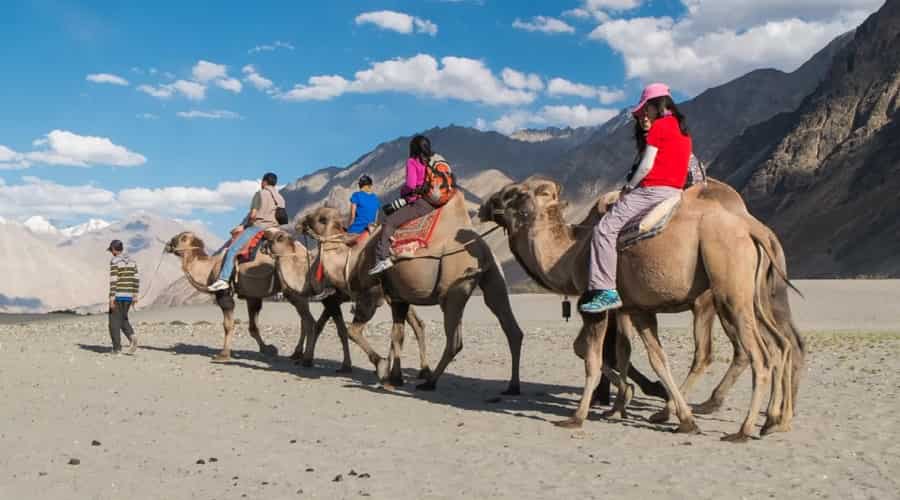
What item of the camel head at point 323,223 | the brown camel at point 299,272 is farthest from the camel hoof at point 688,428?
the camel head at point 323,223

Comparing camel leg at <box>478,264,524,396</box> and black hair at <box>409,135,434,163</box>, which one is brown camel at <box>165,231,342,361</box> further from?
black hair at <box>409,135,434,163</box>

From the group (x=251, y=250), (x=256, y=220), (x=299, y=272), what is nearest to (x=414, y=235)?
(x=299, y=272)

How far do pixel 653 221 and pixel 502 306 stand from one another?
3573 millimetres

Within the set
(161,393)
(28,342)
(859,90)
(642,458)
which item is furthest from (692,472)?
(859,90)

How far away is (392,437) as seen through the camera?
8.81 metres

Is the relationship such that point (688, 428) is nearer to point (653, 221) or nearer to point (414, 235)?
point (653, 221)

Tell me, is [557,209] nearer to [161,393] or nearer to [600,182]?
[161,393]

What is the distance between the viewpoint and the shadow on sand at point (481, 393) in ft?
33.7

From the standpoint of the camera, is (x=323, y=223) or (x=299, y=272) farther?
(x=299, y=272)

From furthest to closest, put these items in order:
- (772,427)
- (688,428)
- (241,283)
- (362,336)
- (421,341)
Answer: (241,283) → (421,341) → (362,336) → (688,428) → (772,427)

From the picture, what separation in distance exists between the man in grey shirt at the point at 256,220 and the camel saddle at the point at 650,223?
729 cm

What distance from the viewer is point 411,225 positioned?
11.8m

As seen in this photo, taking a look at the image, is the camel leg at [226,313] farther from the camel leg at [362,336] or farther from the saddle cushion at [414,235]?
the saddle cushion at [414,235]

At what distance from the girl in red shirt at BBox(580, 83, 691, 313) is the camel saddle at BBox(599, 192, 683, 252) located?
0.06m
